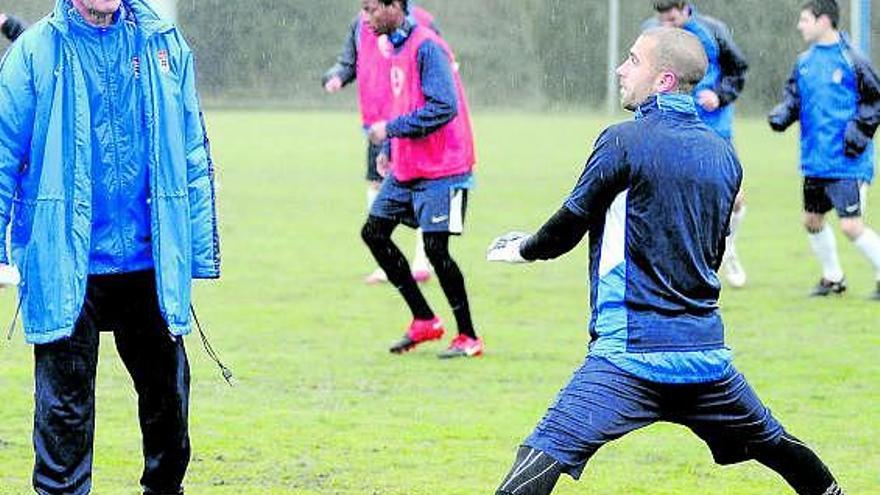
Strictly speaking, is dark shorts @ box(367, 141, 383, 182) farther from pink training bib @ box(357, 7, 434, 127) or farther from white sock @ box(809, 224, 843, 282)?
white sock @ box(809, 224, 843, 282)

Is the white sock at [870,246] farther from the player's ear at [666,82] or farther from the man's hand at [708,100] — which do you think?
the player's ear at [666,82]

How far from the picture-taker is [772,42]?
36219 mm

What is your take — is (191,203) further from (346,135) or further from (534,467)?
(346,135)

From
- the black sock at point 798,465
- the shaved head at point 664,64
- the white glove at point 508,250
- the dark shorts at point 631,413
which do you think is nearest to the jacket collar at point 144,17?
the white glove at point 508,250

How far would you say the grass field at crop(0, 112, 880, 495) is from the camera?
8.37 meters

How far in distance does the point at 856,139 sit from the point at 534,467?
848cm

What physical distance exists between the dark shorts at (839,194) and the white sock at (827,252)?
279 millimetres

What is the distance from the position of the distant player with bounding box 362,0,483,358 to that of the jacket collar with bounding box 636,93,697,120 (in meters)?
5.08

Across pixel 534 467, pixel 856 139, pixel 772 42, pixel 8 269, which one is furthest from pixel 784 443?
pixel 772 42

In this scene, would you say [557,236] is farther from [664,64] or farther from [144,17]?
[144,17]

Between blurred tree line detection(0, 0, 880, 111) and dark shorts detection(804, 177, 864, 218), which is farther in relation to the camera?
blurred tree line detection(0, 0, 880, 111)

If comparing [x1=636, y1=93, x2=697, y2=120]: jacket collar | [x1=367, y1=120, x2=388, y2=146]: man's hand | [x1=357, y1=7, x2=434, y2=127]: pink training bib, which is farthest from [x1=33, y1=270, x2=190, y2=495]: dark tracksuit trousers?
[x1=357, y1=7, x2=434, y2=127]: pink training bib

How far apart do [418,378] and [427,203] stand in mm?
1099

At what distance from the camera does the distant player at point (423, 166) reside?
37.1 ft
